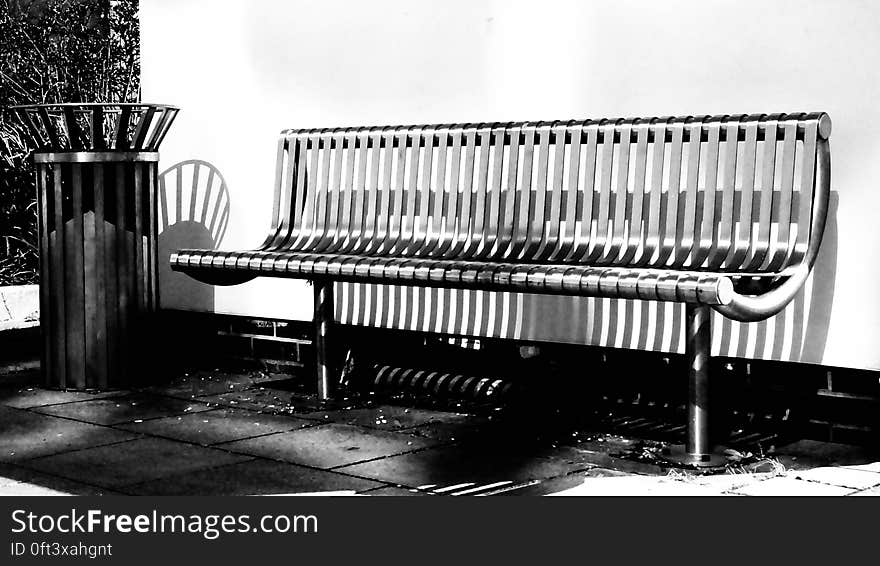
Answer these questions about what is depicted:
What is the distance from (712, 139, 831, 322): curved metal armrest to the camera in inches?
163

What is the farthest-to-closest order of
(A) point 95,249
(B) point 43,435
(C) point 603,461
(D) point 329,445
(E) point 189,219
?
(E) point 189,219 < (A) point 95,249 < (B) point 43,435 < (D) point 329,445 < (C) point 603,461

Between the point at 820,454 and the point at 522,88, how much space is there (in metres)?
1.89

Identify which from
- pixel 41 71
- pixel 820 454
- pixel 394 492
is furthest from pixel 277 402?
pixel 41 71

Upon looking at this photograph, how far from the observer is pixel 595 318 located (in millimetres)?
5219

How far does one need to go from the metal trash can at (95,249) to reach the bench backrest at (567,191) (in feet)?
2.09

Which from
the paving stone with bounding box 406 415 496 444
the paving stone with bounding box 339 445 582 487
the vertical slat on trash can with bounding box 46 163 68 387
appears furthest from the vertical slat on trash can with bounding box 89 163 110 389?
the paving stone with bounding box 339 445 582 487

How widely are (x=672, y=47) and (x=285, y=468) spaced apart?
82.2 inches

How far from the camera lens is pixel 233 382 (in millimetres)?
6219

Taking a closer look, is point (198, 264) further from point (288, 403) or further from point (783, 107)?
point (783, 107)

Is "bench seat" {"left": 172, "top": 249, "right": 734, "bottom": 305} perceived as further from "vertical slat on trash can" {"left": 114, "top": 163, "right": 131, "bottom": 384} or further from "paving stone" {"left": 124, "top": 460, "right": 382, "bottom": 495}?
"paving stone" {"left": 124, "top": 460, "right": 382, "bottom": 495}

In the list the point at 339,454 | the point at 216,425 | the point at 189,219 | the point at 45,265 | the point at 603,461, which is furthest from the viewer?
the point at 189,219

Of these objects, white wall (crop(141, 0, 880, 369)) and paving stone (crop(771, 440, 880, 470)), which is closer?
paving stone (crop(771, 440, 880, 470))

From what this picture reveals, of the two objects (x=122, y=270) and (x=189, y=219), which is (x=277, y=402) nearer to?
(x=122, y=270)

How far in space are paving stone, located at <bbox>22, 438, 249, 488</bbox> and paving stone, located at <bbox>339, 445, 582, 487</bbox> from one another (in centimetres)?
52
